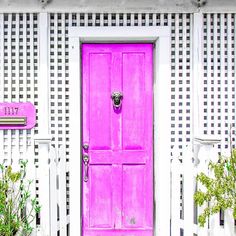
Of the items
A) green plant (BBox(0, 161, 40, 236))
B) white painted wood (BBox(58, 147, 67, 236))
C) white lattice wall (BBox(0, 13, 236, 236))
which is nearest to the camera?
green plant (BBox(0, 161, 40, 236))

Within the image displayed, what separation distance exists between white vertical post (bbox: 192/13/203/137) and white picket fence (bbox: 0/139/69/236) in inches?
70.7

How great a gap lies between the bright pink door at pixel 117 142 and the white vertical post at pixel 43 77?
1.63ft

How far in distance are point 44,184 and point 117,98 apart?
149 centimetres

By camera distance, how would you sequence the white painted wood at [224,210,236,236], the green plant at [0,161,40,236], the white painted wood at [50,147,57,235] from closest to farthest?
the white painted wood at [224,210,236,236]
the green plant at [0,161,40,236]
the white painted wood at [50,147,57,235]

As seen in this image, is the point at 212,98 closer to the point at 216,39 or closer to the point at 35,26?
the point at 216,39

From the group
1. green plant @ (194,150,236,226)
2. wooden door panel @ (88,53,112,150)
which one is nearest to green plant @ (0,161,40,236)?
wooden door panel @ (88,53,112,150)

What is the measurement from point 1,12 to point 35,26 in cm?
47

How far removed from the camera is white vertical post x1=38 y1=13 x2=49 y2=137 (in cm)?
561

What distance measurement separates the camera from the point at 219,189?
15.5 ft

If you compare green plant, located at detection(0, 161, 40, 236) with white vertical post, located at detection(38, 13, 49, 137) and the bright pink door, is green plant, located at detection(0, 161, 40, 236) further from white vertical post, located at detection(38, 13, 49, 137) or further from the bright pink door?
the bright pink door

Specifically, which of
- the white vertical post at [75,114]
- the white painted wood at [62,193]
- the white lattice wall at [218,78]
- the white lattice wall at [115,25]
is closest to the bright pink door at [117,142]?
the white vertical post at [75,114]

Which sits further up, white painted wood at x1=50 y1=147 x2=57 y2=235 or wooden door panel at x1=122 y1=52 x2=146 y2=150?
wooden door panel at x1=122 y1=52 x2=146 y2=150

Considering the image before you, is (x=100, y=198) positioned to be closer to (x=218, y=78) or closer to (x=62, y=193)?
(x=62, y=193)

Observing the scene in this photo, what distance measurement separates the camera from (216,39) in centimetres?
571
